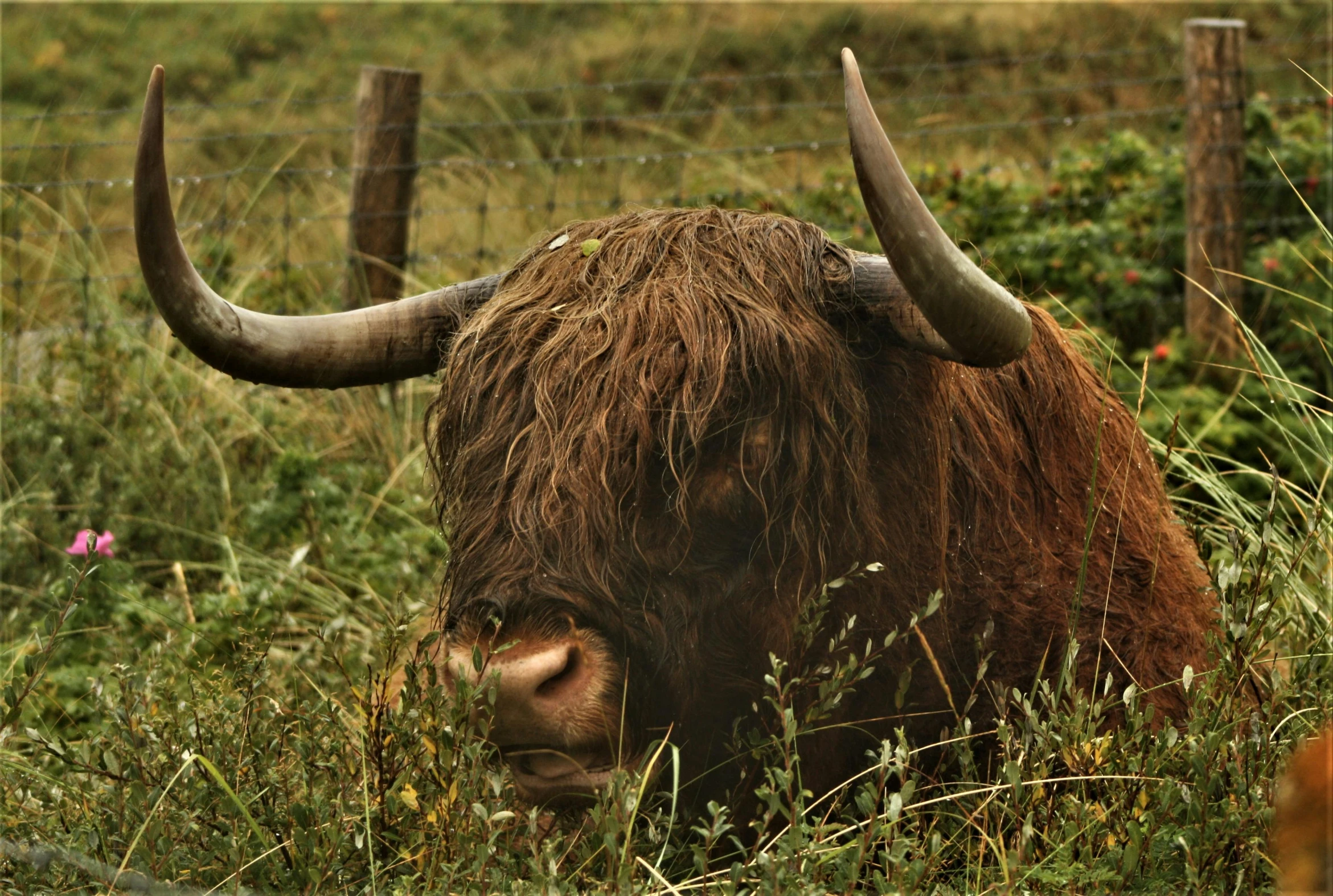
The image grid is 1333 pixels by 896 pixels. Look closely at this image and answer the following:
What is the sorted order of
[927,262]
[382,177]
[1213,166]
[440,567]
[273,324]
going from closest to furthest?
[927,262], [273,324], [440,567], [382,177], [1213,166]

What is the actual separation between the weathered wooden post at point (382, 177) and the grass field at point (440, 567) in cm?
28

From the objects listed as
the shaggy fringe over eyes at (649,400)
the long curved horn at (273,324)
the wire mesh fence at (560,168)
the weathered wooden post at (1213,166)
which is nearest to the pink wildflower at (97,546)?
the long curved horn at (273,324)

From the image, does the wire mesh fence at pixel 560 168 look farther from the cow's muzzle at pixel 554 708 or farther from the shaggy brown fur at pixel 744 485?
the cow's muzzle at pixel 554 708

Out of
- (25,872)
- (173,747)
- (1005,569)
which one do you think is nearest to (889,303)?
(1005,569)

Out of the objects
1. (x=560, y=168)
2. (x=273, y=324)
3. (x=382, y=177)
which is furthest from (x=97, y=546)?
(x=560, y=168)

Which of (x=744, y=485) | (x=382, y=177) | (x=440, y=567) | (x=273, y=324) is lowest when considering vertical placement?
(x=440, y=567)

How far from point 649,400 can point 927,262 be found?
0.56 m

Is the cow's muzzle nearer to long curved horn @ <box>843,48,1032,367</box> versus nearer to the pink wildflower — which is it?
long curved horn @ <box>843,48,1032,367</box>

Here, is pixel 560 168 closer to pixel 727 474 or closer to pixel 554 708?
pixel 727 474

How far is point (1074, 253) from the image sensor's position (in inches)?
263

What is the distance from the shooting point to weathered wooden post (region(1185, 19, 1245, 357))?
6465mm

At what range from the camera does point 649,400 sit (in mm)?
2562

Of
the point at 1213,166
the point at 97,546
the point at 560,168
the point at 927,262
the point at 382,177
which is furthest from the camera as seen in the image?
the point at 560,168

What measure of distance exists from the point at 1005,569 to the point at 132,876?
1705 millimetres
